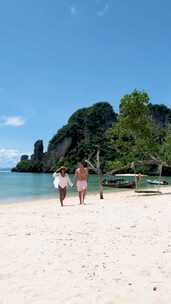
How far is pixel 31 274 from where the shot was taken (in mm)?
5219

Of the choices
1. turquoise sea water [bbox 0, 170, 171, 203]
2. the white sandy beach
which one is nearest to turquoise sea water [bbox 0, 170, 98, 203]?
turquoise sea water [bbox 0, 170, 171, 203]

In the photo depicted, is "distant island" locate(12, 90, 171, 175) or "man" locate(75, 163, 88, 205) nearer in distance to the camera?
"man" locate(75, 163, 88, 205)

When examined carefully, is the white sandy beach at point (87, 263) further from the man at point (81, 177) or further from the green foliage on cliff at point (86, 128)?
the green foliage on cliff at point (86, 128)

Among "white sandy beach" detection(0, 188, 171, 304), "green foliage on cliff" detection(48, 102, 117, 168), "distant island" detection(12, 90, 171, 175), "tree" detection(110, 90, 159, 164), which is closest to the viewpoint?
"white sandy beach" detection(0, 188, 171, 304)

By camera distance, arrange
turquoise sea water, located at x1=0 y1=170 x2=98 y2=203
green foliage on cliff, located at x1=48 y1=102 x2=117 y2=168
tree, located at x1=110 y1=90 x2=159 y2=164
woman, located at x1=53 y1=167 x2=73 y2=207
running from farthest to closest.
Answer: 1. green foliage on cliff, located at x1=48 y1=102 x2=117 y2=168
2. turquoise sea water, located at x1=0 y1=170 x2=98 y2=203
3. tree, located at x1=110 y1=90 x2=159 y2=164
4. woman, located at x1=53 y1=167 x2=73 y2=207

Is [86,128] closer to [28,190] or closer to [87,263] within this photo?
[28,190]

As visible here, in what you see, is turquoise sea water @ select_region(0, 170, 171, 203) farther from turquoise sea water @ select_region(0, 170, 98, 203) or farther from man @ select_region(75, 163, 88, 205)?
man @ select_region(75, 163, 88, 205)

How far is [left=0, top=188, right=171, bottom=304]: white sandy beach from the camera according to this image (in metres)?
4.43

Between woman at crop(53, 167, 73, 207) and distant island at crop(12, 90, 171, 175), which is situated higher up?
distant island at crop(12, 90, 171, 175)

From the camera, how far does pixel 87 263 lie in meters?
5.72

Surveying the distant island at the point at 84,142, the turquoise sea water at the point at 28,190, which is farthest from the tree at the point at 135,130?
the turquoise sea water at the point at 28,190

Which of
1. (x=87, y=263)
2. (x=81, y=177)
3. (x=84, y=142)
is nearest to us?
(x=87, y=263)

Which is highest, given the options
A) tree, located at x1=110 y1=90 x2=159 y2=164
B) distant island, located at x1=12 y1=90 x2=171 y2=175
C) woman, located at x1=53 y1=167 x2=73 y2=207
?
distant island, located at x1=12 y1=90 x2=171 y2=175

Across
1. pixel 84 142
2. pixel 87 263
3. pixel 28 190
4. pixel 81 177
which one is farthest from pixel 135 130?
pixel 84 142
